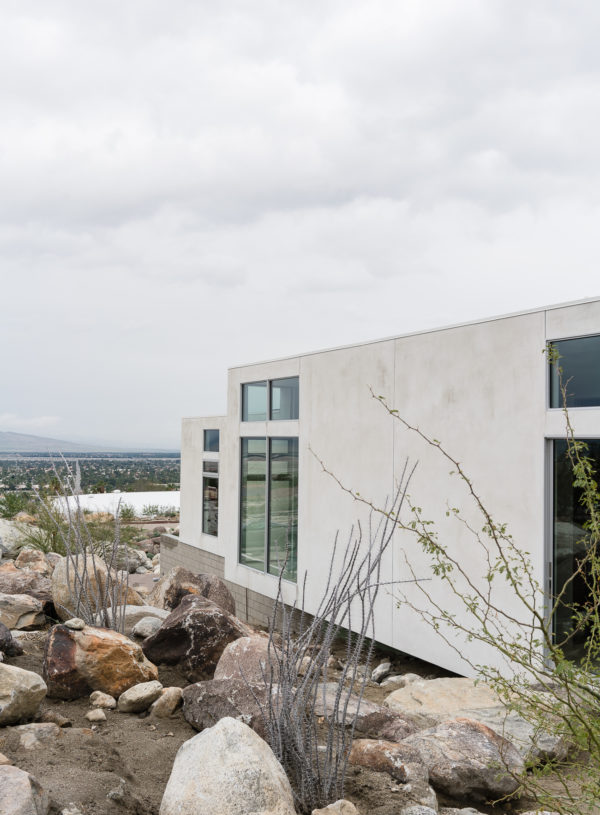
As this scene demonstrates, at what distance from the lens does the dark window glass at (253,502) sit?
11.1 m

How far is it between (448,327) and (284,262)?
1170cm

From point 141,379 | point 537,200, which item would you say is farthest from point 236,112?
point 141,379

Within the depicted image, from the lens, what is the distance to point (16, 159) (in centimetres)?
1055

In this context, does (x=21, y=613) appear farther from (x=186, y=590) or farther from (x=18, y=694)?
(x=18, y=694)

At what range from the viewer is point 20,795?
2.57 meters

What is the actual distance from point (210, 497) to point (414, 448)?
7545 millimetres

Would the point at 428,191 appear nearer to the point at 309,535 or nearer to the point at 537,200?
the point at 537,200

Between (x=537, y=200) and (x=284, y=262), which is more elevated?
(x=284, y=262)

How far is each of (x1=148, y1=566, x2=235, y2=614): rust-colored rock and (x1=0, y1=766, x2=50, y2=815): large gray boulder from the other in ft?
17.9

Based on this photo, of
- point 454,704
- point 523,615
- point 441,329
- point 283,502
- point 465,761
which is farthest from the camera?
point 283,502

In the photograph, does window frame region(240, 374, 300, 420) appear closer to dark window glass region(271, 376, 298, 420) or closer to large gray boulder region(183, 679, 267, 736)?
dark window glass region(271, 376, 298, 420)

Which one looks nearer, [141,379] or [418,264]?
[418,264]

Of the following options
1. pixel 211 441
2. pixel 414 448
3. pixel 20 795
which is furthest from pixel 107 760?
pixel 211 441

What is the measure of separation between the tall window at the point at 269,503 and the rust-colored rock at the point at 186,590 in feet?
3.74
